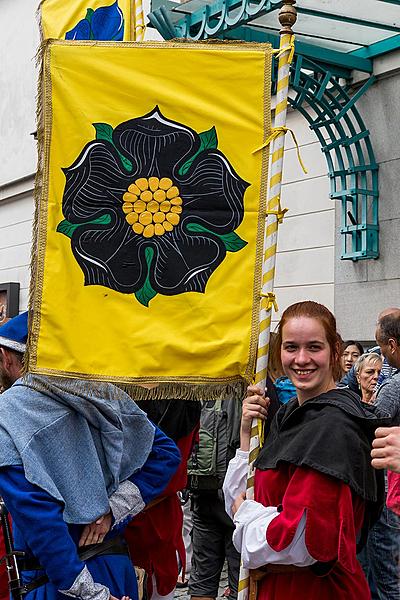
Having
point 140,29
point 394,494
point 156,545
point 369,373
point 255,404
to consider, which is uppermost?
point 140,29

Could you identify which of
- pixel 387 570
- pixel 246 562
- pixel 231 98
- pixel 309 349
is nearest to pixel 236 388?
pixel 309 349

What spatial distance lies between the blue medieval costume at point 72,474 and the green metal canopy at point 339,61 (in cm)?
514

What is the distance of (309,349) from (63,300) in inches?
34.5

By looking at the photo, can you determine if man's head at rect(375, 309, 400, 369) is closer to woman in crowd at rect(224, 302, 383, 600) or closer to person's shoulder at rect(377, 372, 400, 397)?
person's shoulder at rect(377, 372, 400, 397)

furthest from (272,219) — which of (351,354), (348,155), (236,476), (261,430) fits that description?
(348,155)

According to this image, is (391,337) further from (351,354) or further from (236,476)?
(351,354)

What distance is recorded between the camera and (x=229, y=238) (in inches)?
137

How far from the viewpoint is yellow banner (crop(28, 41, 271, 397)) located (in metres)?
3.40

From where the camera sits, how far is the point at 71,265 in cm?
338

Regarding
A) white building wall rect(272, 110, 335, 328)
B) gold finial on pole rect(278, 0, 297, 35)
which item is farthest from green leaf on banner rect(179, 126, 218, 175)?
white building wall rect(272, 110, 335, 328)

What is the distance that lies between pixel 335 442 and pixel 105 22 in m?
3.90

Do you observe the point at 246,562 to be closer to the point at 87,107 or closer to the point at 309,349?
the point at 309,349

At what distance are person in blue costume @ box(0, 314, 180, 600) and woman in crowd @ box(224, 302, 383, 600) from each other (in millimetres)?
421

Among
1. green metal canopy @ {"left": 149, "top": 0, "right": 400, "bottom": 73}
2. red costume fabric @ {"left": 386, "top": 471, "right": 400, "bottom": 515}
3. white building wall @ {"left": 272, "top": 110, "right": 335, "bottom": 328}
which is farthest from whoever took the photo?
white building wall @ {"left": 272, "top": 110, "right": 335, "bottom": 328}
